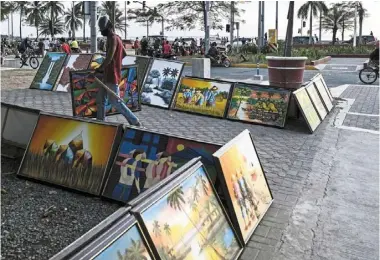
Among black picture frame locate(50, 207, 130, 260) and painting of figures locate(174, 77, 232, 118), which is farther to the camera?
painting of figures locate(174, 77, 232, 118)

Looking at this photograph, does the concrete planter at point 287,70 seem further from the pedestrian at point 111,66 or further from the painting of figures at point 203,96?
the pedestrian at point 111,66

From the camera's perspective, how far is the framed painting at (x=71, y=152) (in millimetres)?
4809

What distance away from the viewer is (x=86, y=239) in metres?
2.03

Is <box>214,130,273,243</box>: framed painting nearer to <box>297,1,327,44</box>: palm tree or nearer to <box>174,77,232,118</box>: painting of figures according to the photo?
<box>174,77,232,118</box>: painting of figures

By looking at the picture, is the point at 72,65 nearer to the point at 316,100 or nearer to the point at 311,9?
the point at 316,100

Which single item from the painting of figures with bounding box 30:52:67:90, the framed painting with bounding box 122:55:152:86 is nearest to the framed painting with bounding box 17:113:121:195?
the framed painting with bounding box 122:55:152:86

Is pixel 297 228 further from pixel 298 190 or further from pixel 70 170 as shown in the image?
pixel 70 170

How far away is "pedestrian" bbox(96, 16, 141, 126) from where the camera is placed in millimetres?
6875

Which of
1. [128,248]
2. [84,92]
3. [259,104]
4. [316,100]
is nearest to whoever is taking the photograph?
[128,248]

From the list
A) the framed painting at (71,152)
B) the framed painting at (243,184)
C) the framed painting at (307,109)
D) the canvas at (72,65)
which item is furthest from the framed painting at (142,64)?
the framed painting at (243,184)

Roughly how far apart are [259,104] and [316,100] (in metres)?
1.67

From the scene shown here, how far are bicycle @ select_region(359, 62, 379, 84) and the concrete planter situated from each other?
7137 mm

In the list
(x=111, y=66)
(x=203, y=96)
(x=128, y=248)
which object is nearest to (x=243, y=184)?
(x=128, y=248)

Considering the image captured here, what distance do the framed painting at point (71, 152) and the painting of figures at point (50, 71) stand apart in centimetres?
744
